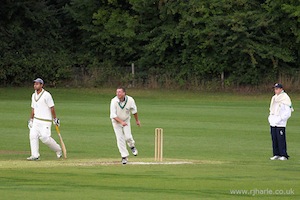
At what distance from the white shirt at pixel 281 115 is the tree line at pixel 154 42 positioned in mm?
35982

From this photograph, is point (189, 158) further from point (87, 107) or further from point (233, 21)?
point (233, 21)

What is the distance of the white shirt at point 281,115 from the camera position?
2412 cm

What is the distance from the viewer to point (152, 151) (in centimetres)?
2777

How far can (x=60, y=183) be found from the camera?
53.8ft

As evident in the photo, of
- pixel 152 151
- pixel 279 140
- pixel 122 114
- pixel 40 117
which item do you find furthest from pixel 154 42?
pixel 122 114

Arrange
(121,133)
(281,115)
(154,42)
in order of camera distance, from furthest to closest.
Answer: (154,42) → (281,115) → (121,133)

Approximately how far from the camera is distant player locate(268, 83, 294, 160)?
24125 millimetres

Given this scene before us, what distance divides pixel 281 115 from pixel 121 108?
461 cm

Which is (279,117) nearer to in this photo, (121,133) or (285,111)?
(285,111)

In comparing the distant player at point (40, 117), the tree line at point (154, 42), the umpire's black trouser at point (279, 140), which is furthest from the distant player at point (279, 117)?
the tree line at point (154, 42)

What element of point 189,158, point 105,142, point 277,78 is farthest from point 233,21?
point 189,158

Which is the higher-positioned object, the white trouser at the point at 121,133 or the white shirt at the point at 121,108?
the white shirt at the point at 121,108

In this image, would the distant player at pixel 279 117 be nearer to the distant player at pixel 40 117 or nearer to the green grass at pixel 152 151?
the green grass at pixel 152 151

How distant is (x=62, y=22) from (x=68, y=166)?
4761 centimetres
